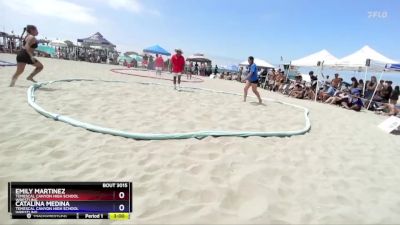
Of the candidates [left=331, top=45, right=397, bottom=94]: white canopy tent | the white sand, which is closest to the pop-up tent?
[left=331, top=45, right=397, bottom=94]: white canopy tent

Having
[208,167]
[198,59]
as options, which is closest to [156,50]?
[198,59]

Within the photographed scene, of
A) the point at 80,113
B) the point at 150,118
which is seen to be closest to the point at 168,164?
the point at 150,118

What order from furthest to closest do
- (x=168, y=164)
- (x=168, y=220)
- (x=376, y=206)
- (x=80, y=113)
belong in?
1. (x=80, y=113)
2. (x=168, y=164)
3. (x=376, y=206)
4. (x=168, y=220)

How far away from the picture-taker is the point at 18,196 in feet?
8.71

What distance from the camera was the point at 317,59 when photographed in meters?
17.2

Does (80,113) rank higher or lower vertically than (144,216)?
higher

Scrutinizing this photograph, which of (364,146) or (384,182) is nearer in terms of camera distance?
(384,182)

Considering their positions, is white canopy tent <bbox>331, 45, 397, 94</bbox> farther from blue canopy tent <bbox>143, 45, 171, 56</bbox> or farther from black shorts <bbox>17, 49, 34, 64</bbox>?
blue canopy tent <bbox>143, 45, 171, 56</bbox>

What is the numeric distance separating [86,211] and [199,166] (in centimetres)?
142

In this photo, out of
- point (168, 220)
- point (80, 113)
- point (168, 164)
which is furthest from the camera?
point (80, 113)

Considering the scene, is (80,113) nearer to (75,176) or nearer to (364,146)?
(75,176)
